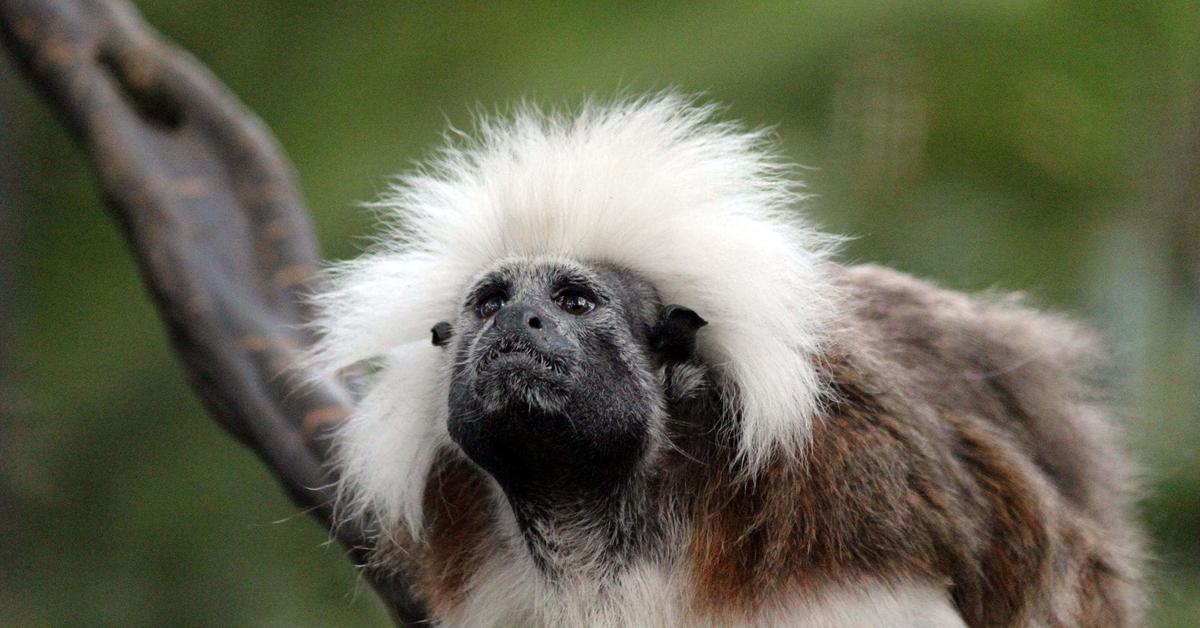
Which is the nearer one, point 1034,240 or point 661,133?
point 661,133

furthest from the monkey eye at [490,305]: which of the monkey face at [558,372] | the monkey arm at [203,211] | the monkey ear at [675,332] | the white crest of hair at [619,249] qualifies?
the monkey arm at [203,211]

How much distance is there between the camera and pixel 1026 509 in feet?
9.40

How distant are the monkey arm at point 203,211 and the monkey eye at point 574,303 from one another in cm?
100

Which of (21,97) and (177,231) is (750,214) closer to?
(177,231)

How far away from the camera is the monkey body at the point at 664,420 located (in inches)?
102

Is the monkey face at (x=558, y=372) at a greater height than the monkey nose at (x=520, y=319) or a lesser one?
lesser

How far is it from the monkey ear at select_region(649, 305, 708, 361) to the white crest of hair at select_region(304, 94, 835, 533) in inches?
1.7

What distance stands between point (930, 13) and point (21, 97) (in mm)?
4236

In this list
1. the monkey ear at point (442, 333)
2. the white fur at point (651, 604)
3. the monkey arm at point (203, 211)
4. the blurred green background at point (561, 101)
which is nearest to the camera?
the white fur at point (651, 604)

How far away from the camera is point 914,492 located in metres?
2.63

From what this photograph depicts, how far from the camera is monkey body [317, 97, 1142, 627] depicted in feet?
8.48

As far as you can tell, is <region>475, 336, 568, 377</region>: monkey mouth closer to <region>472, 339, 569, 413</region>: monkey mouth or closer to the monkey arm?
<region>472, 339, 569, 413</region>: monkey mouth

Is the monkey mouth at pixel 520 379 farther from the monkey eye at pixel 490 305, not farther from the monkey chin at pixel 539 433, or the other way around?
the monkey eye at pixel 490 305

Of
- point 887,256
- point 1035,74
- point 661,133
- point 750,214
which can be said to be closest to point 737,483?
point 750,214
